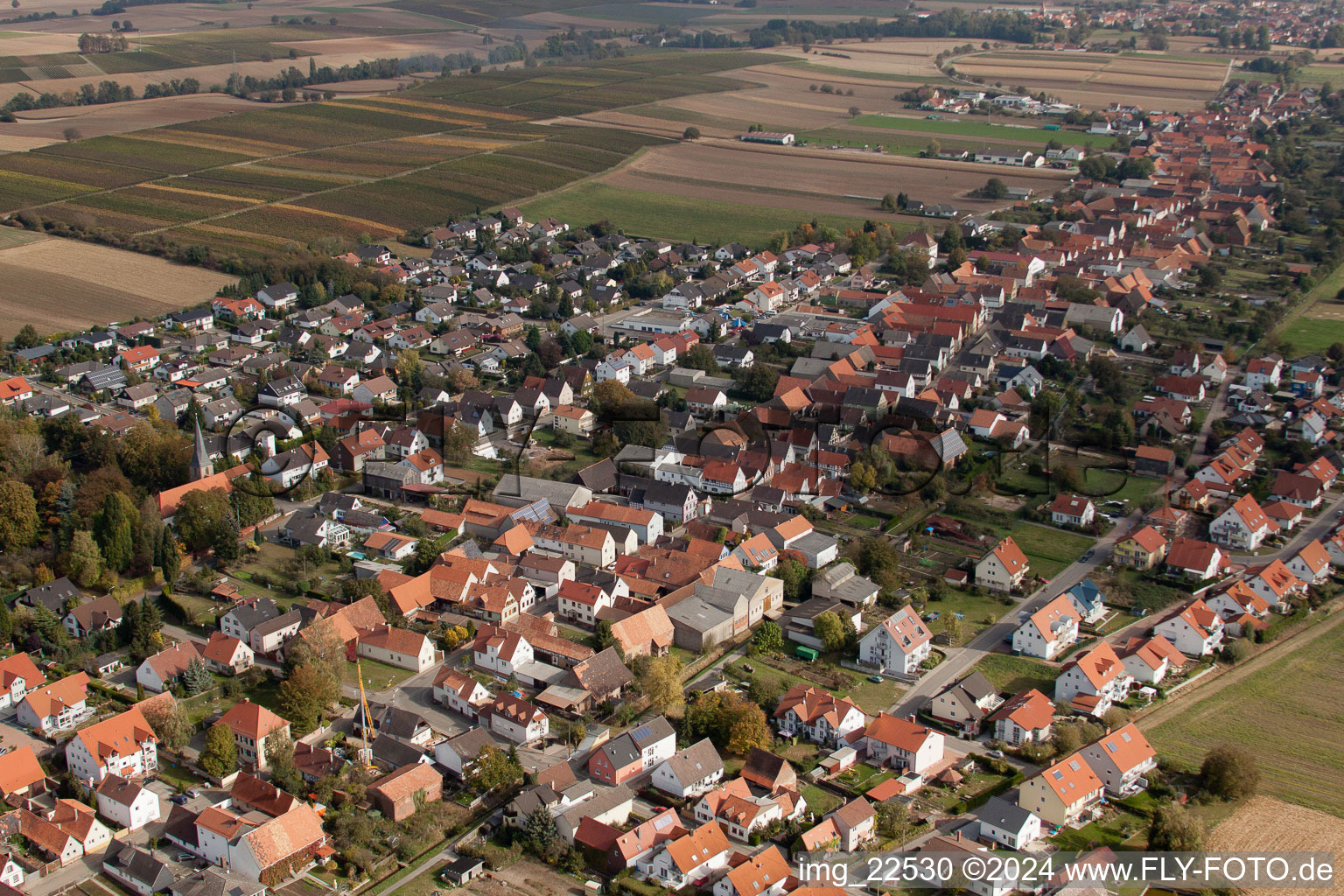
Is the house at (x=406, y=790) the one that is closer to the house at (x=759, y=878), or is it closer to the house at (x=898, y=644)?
the house at (x=759, y=878)

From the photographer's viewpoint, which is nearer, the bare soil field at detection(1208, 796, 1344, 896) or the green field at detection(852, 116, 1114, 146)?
the bare soil field at detection(1208, 796, 1344, 896)

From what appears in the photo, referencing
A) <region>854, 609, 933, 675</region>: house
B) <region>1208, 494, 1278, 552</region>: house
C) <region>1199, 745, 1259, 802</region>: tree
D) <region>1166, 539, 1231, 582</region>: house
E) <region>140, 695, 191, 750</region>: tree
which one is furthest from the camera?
<region>1208, 494, 1278, 552</region>: house

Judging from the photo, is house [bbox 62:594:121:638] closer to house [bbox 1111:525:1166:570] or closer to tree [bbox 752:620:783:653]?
tree [bbox 752:620:783:653]

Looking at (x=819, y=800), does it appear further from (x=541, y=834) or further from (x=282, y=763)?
(x=282, y=763)

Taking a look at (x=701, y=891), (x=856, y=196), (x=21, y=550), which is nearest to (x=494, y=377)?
(x=21, y=550)

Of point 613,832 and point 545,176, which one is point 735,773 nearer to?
point 613,832

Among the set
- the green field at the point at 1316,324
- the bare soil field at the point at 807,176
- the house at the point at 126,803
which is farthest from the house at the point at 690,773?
the bare soil field at the point at 807,176

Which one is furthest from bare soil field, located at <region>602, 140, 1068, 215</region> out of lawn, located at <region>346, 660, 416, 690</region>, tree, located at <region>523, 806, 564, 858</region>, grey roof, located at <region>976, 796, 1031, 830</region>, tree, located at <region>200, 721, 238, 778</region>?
tree, located at <region>523, 806, 564, 858</region>
